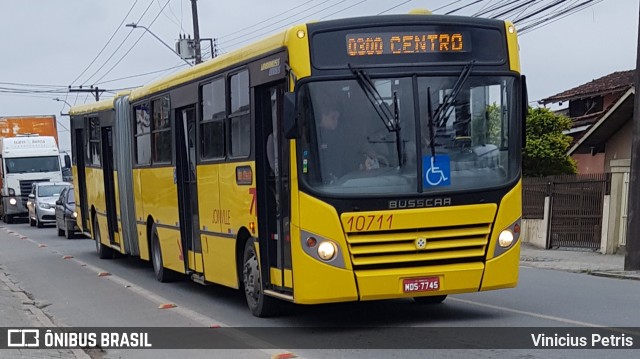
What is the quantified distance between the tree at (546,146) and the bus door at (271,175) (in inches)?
888

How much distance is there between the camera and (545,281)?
16.5 meters

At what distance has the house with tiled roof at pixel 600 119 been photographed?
1165 inches

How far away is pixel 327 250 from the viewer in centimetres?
1023

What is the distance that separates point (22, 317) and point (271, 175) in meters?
4.22

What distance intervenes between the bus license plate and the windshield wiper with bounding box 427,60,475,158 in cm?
130

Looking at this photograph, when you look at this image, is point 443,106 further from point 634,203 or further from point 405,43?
A: point 634,203

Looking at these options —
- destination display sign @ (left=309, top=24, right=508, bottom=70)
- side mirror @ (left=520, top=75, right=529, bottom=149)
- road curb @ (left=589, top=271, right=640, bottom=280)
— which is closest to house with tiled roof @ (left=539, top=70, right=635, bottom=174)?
road curb @ (left=589, top=271, right=640, bottom=280)

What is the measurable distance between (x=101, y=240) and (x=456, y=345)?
14778 millimetres

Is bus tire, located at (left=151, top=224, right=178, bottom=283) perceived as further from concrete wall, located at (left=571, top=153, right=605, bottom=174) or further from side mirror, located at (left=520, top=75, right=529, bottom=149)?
concrete wall, located at (left=571, top=153, right=605, bottom=174)

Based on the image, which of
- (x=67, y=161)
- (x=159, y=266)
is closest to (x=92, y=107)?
(x=159, y=266)

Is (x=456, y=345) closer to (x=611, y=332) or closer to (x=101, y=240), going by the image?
(x=611, y=332)

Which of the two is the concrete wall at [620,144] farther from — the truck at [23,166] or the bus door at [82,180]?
the truck at [23,166]

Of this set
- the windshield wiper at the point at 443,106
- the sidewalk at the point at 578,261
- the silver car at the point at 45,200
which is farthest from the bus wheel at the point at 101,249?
the silver car at the point at 45,200

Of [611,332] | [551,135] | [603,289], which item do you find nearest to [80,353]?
A: [611,332]
